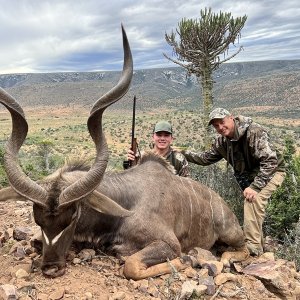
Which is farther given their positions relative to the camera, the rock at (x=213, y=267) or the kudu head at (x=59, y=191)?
the rock at (x=213, y=267)

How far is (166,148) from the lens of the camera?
742 centimetres

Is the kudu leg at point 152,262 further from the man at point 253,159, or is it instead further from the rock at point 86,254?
the man at point 253,159

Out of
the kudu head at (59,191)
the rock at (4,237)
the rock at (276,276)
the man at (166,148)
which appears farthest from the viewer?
the man at (166,148)

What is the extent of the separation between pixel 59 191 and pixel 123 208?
2.82ft

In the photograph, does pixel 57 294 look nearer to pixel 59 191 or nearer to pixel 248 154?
pixel 59 191

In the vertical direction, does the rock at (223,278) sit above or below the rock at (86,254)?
below

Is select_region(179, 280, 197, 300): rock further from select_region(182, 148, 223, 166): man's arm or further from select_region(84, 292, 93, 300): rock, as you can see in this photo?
select_region(182, 148, 223, 166): man's arm

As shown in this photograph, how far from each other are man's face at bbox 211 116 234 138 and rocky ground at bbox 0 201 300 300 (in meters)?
2.05

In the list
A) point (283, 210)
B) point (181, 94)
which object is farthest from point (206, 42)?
point (181, 94)

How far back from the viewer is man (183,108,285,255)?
668 cm

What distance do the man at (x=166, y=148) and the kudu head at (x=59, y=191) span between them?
230 cm

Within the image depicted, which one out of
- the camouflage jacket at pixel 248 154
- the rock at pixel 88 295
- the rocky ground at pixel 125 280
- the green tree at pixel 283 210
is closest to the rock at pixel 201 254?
the rocky ground at pixel 125 280

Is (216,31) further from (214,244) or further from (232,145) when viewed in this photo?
(214,244)

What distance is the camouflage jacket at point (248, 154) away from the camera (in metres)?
6.68
